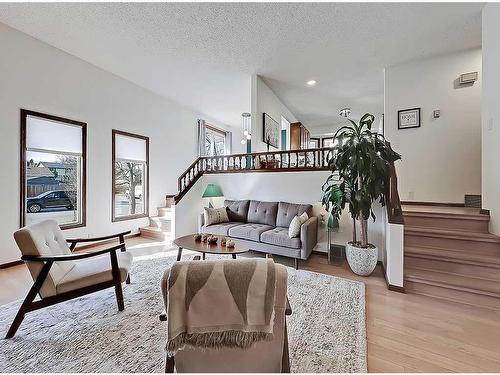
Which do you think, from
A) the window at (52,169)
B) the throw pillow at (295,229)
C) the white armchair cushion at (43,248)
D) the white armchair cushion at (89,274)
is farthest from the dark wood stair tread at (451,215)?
the window at (52,169)

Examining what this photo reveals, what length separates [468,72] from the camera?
3881 millimetres

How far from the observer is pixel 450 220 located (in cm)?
314

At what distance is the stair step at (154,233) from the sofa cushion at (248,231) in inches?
69.9

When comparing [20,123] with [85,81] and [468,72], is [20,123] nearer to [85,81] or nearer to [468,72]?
[85,81]

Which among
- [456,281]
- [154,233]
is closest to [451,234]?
[456,281]

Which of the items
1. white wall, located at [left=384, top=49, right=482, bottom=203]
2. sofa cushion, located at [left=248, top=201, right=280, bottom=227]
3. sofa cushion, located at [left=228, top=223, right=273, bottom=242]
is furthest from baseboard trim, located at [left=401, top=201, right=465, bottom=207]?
sofa cushion, located at [left=228, top=223, right=273, bottom=242]

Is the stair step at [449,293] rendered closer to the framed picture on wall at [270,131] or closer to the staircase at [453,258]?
the staircase at [453,258]

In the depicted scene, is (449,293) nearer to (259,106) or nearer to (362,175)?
(362,175)

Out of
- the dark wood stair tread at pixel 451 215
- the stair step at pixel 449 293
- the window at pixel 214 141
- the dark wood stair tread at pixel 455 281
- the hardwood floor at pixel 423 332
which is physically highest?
the window at pixel 214 141

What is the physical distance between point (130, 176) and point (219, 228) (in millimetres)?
2706

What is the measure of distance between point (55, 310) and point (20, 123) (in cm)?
297

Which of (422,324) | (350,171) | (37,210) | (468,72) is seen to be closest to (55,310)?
(37,210)

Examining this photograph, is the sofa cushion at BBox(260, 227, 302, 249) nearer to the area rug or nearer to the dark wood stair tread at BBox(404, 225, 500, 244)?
the area rug

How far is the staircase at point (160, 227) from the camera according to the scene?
5.00 meters
